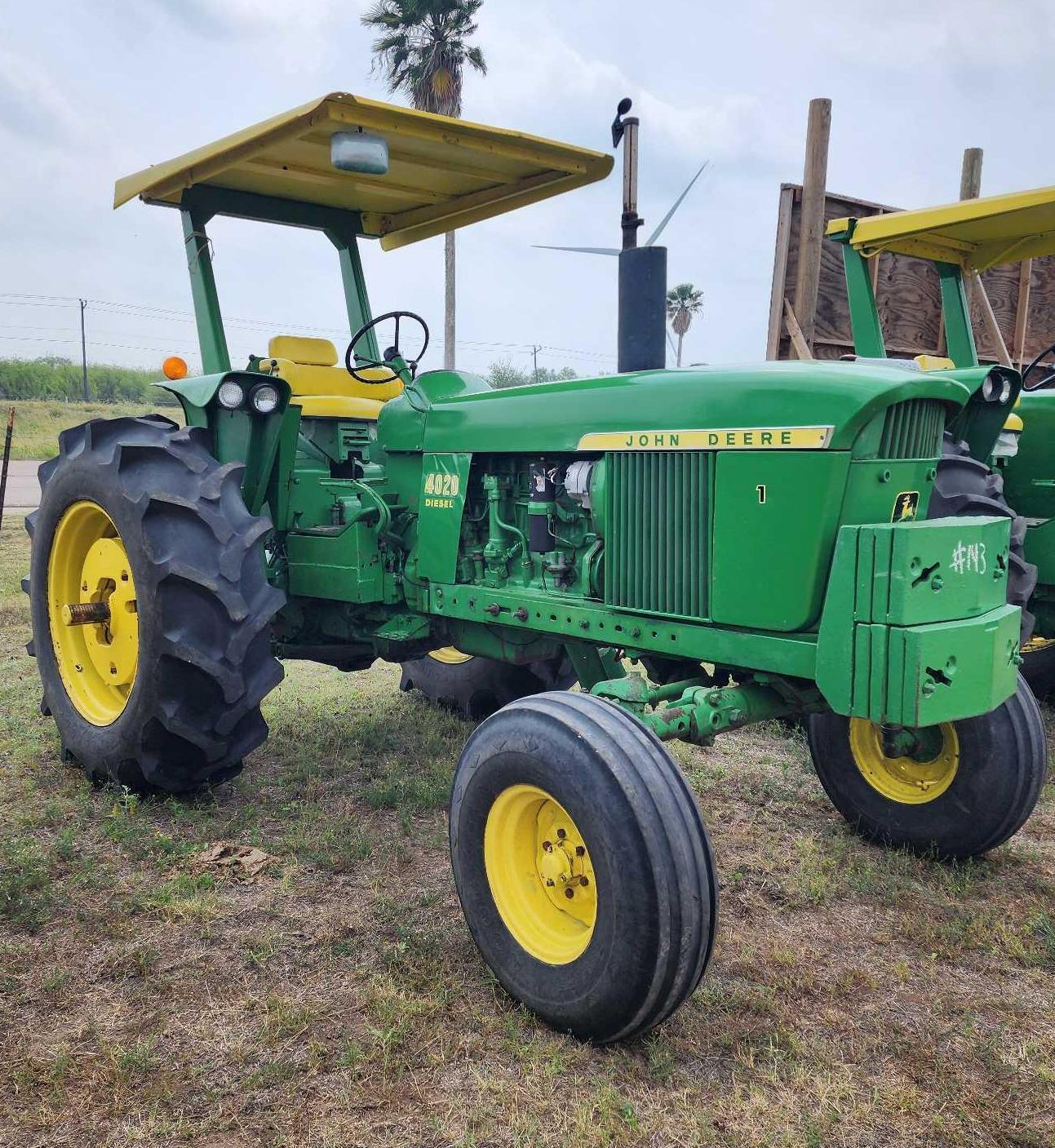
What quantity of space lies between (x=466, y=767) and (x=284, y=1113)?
3.07 feet

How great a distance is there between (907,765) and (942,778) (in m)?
0.13

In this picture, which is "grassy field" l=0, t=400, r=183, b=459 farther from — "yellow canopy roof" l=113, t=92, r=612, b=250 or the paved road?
"yellow canopy roof" l=113, t=92, r=612, b=250

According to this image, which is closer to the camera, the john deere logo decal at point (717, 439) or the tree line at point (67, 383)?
the john deere logo decal at point (717, 439)

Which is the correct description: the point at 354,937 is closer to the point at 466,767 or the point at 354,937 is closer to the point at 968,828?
the point at 466,767

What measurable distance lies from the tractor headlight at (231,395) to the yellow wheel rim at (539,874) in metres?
2.03

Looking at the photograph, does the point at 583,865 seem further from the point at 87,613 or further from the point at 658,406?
the point at 87,613

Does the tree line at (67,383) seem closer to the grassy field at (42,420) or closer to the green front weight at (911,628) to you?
the grassy field at (42,420)

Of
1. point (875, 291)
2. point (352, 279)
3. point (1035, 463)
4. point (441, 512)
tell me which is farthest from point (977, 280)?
point (441, 512)

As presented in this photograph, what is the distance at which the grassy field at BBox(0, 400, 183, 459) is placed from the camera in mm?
24767

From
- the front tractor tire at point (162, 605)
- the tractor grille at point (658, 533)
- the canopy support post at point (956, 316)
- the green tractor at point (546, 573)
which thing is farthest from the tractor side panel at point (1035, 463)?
the front tractor tire at point (162, 605)

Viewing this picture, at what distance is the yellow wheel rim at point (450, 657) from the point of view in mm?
5219

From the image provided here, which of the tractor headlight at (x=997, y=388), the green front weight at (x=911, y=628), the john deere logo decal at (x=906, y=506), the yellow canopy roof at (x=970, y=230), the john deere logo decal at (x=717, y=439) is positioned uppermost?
the yellow canopy roof at (x=970, y=230)

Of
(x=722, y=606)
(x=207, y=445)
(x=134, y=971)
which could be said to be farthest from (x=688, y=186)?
(x=134, y=971)

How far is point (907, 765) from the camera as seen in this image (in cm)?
360
